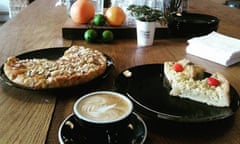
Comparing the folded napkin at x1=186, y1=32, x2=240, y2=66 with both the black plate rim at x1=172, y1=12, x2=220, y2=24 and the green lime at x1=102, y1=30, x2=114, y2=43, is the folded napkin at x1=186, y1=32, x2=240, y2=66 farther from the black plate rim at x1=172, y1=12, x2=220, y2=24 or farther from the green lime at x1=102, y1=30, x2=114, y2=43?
the green lime at x1=102, y1=30, x2=114, y2=43

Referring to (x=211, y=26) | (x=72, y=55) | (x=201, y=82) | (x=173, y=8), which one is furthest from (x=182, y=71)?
(x=173, y=8)

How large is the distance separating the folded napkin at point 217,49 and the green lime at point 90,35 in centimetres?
43

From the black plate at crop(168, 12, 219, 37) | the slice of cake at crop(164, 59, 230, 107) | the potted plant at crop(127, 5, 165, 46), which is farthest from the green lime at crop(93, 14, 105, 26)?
the slice of cake at crop(164, 59, 230, 107)

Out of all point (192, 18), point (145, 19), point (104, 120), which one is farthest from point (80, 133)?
point (192, 18)

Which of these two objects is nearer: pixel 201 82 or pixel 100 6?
pixel 201 82

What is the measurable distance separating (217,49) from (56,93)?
69cm

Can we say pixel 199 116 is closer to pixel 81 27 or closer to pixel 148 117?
pixel 148 117

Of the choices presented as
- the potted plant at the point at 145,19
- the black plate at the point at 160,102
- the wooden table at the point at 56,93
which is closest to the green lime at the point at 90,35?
the wooden table at the point at 56,93

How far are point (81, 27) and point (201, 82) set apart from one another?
0.77 metres

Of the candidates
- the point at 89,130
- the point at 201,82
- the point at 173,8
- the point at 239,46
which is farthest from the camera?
the point at 173,8

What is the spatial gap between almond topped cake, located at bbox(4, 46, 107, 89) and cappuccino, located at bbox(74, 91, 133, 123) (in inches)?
8.1

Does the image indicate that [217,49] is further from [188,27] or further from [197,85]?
[197,85]

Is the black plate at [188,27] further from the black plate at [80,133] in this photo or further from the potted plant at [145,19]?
the black plate at [80,133]

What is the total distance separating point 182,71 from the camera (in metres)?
0.93
